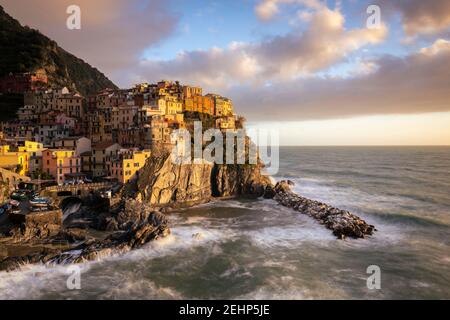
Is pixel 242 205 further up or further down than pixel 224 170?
further down

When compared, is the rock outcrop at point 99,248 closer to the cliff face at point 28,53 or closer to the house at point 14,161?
the house at point 14,161

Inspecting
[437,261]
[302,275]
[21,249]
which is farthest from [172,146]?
[437,261]

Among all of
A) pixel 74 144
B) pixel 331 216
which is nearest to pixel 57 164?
pixel 74 144

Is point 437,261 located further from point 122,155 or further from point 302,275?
point 122,155

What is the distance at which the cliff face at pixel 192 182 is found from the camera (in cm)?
5603

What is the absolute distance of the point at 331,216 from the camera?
46.0m

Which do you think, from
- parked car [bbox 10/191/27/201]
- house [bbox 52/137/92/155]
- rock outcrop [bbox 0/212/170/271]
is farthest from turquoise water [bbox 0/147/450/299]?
house [bbox 52/137/92/155]

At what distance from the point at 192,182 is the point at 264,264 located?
3118 cm

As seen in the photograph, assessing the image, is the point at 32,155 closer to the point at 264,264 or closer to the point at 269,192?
the point at 269,192

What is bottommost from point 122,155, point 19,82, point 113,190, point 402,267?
point 402,267

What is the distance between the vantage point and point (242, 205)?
58.2 meters

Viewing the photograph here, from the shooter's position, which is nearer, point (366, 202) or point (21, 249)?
point (21, 249)

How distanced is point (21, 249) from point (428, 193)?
7270 centimetres

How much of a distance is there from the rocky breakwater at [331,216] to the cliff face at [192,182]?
6571 millimetres
